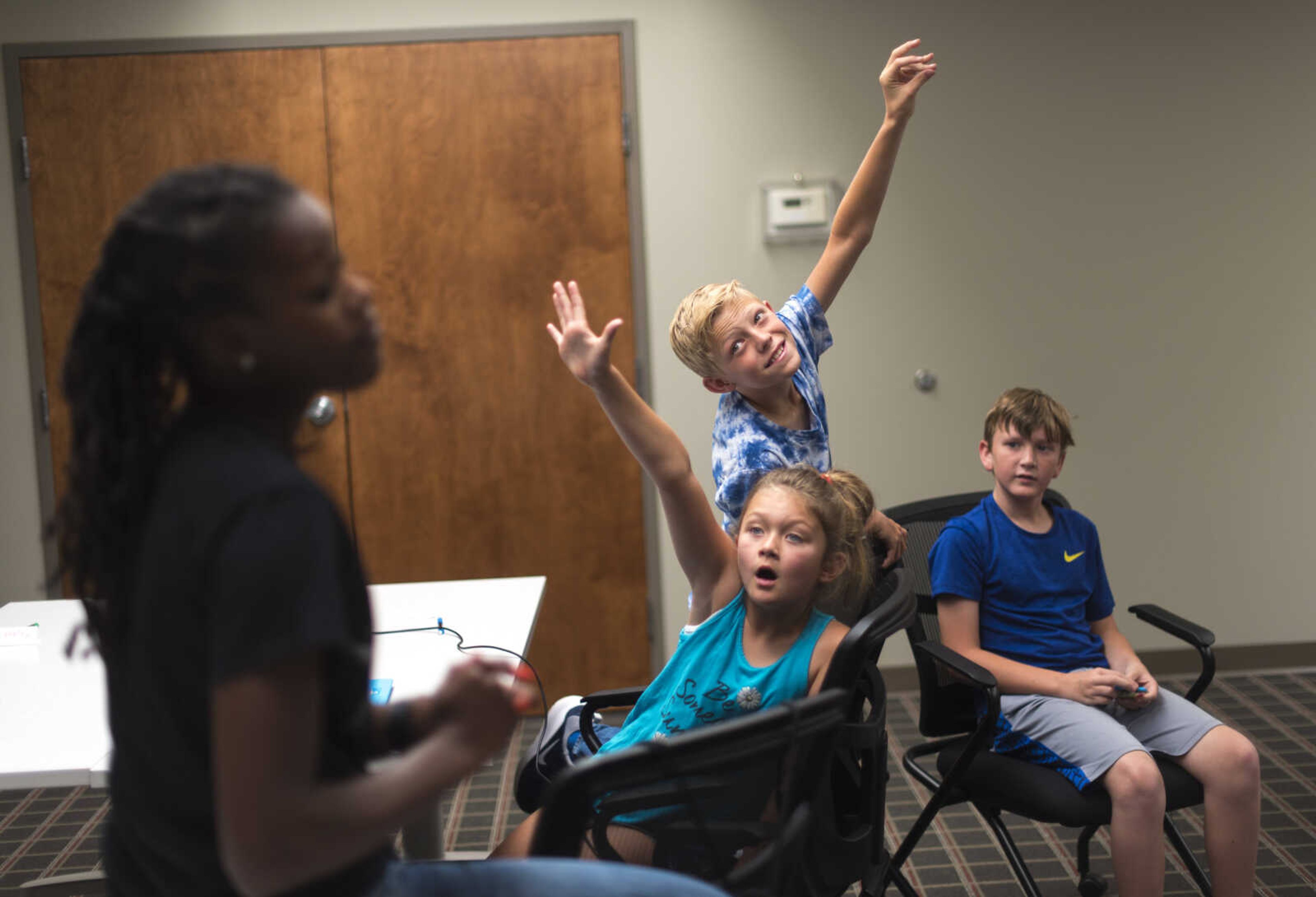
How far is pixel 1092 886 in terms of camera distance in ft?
8.39

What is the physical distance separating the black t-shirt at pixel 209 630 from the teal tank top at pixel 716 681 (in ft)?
2.79

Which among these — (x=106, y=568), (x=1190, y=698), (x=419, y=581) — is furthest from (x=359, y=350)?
(x=419, y=581)

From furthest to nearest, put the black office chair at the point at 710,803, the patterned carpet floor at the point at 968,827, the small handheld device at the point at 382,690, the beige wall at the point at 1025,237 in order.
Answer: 1. the beige wall at the point at 1025,237
2. the patterned carpet floor at the point at 968,827
3. the small handheld device at the point at 382,690
4. the black office chair at the point at 710,803

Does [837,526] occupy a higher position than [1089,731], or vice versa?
[837,526]

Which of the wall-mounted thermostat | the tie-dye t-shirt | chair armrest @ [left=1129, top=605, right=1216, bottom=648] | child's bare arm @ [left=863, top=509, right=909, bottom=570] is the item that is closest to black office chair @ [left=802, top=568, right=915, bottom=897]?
child's bare arm @ [left=863, top=509, right=909, bottom=570]

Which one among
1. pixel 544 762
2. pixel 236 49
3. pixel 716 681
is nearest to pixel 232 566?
pixel 716 681

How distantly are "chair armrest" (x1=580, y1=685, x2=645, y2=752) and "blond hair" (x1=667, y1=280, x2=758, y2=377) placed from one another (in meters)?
0.59

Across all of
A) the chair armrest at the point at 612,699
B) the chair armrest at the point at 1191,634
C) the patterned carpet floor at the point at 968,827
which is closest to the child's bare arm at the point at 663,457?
the chair armrest at the point at 612,699

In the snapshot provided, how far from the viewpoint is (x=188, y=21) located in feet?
12.7

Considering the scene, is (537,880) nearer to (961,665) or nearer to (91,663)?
(961,665)

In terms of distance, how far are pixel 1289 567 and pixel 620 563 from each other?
8.03 ft

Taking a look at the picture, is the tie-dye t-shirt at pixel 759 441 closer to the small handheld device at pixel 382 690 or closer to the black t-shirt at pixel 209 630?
the small handheld device at pixel 382 690

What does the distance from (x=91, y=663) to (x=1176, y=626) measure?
218cm

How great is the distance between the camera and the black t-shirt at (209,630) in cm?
82
